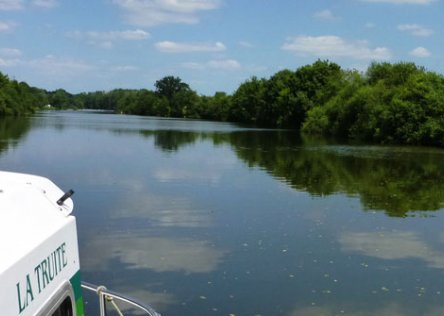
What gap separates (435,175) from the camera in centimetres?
3067

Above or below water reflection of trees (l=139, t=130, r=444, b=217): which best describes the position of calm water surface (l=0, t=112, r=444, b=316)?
above

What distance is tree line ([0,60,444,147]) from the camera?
56.9 meters

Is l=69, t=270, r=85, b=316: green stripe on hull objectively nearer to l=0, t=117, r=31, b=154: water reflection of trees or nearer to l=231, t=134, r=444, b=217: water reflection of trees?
l=231, t=134, r=444, b=217: water reflection of trees

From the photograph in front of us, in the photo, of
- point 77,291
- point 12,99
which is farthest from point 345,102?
point 12,99

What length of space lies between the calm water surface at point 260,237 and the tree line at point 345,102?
91.7ft

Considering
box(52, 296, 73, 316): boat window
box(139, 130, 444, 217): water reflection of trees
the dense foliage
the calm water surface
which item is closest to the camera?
box(52, 296, 73, 316): boat window

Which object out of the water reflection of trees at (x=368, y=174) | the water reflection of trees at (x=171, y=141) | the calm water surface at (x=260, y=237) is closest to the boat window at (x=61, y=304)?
the calm water surface at (x=260, y=237)

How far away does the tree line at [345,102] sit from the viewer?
56875 mm

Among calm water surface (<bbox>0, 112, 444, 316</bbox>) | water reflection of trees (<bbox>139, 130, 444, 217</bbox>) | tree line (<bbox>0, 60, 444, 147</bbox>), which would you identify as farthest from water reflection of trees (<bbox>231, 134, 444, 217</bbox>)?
tree line (<bbox>0, 60, 444, 147</bbox>)

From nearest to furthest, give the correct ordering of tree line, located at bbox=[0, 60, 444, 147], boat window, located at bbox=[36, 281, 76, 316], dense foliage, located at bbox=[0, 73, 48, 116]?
boat window, located at bbox=[36, 281, 76, 316]
tree line, located at bbox=[0, 60, 444, 147]
dense foliage, located at bbox=[0, 73, 48, 116]

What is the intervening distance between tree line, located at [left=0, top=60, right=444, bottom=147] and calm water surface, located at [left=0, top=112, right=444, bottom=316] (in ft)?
91.7

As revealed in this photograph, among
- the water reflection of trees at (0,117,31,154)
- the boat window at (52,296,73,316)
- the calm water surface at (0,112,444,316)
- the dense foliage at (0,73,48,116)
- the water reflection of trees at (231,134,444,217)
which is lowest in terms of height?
the water reflection of trees at (231,134,444,217)

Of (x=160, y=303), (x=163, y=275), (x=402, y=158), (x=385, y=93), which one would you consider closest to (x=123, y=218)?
(x=163, y=275)

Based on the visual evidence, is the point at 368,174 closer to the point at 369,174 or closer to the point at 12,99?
the point at 369,174
